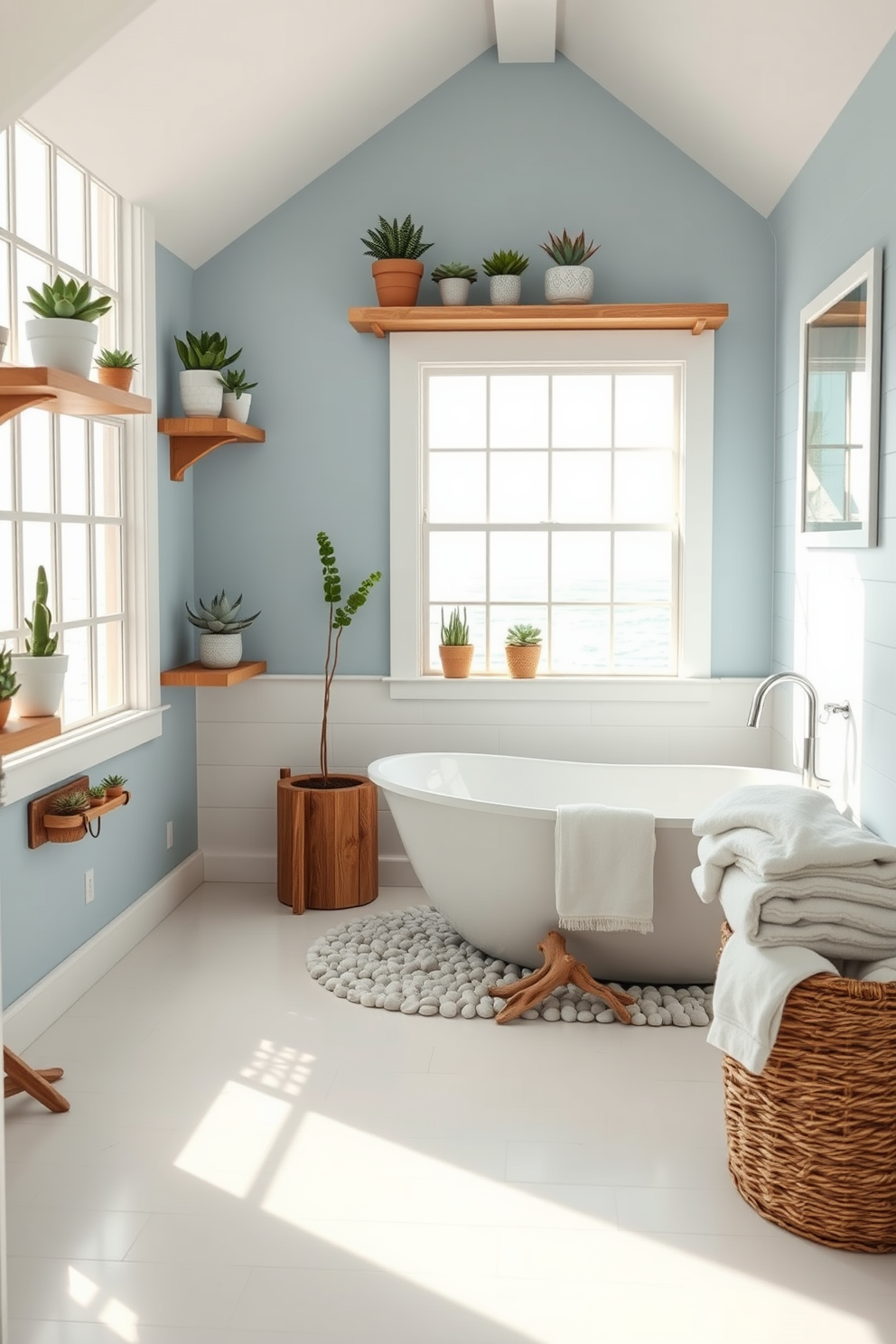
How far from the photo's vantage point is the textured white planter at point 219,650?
4559 mm

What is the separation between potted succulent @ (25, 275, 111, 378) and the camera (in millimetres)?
2850

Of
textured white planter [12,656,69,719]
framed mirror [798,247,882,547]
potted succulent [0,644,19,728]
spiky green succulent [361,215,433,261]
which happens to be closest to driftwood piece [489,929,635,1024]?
framed mirror [798,247,882,547]

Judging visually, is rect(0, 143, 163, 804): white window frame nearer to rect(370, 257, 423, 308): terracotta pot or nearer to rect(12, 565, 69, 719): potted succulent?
rect(370, 257, 423, 308): terracotta pot

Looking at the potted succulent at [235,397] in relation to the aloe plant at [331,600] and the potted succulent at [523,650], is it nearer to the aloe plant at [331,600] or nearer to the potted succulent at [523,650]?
the aloe plant at [331,600]

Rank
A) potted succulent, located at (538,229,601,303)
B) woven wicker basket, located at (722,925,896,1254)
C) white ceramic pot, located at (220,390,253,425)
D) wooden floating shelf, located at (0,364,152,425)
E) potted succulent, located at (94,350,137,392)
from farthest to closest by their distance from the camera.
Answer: white ceramic pot, located at (220,390,253,425)
potted succulent, located at (538,229,601,303)
potted succulent, located at (94,350,137,392)
wooden floating shelf, located at (0,364,152,425)
woven wicker basket, located at (722,925,896,1254)

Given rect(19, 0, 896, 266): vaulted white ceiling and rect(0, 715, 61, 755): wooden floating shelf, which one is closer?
rect(0, 715, 61, 755): wooden floating shelf

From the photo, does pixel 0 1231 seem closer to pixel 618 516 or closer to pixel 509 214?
pixel 618 516

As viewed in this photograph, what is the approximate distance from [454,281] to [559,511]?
1000 mm

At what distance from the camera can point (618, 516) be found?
15.8ft

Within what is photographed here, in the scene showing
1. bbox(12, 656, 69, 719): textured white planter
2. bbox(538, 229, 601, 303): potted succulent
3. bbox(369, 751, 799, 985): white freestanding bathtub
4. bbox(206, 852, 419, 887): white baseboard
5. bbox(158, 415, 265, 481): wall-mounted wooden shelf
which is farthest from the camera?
bbox(206, 852, 419, 887): white baseboard

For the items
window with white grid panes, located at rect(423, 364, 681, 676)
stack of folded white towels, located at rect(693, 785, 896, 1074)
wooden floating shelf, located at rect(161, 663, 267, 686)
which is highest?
window with white grid panes, located at rect(423, 364, 681, 676)

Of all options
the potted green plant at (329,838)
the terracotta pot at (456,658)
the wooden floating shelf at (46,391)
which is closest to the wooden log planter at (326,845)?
the potted green plant at (329,838)

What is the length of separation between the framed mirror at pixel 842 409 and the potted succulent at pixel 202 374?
→ 2.09 m

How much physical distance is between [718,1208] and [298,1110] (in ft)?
3.42
